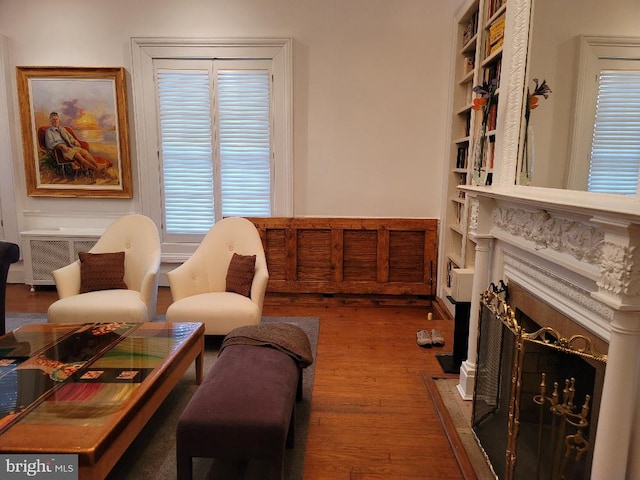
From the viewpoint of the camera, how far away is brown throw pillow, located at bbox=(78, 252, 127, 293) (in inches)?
136

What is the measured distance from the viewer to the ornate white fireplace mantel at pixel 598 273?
1334 mm

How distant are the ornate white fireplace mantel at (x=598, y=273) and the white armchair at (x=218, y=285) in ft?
5.97

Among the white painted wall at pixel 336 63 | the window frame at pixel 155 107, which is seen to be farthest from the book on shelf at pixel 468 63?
the window frame at pixel 155 107

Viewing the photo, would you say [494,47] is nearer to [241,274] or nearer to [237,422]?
[241,274]

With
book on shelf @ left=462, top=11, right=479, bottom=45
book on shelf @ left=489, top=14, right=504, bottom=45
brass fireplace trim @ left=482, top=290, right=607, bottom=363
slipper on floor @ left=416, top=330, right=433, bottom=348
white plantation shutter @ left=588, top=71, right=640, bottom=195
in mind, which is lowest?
slipper on floor @ left=416, top=330, right=433, bottom=348

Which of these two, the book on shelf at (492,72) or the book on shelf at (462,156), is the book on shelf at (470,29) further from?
the book on shelf at (462,156)

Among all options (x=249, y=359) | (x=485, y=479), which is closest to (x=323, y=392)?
(x=249, y=359)

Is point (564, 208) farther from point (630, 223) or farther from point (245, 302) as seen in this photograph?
point (245, 302)

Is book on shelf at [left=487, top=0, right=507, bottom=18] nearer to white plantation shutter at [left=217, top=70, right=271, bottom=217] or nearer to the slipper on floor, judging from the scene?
white plantation shutter at [left=217, top=70, right=271, bottom=217]

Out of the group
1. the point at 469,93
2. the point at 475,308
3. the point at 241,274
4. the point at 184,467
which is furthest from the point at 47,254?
the point at 469,93

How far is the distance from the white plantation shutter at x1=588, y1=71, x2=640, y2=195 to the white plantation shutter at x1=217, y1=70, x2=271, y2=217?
3.46 metres

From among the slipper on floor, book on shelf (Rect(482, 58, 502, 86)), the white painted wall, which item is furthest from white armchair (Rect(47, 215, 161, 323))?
book on shelf (Rect(482, 58, 502, 86))

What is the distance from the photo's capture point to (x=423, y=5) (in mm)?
4336

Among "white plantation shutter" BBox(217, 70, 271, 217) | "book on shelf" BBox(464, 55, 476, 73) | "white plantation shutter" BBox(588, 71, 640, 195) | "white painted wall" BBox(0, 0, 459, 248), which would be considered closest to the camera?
"white plantation shutter" BBox(588, 71, 640, 195)
